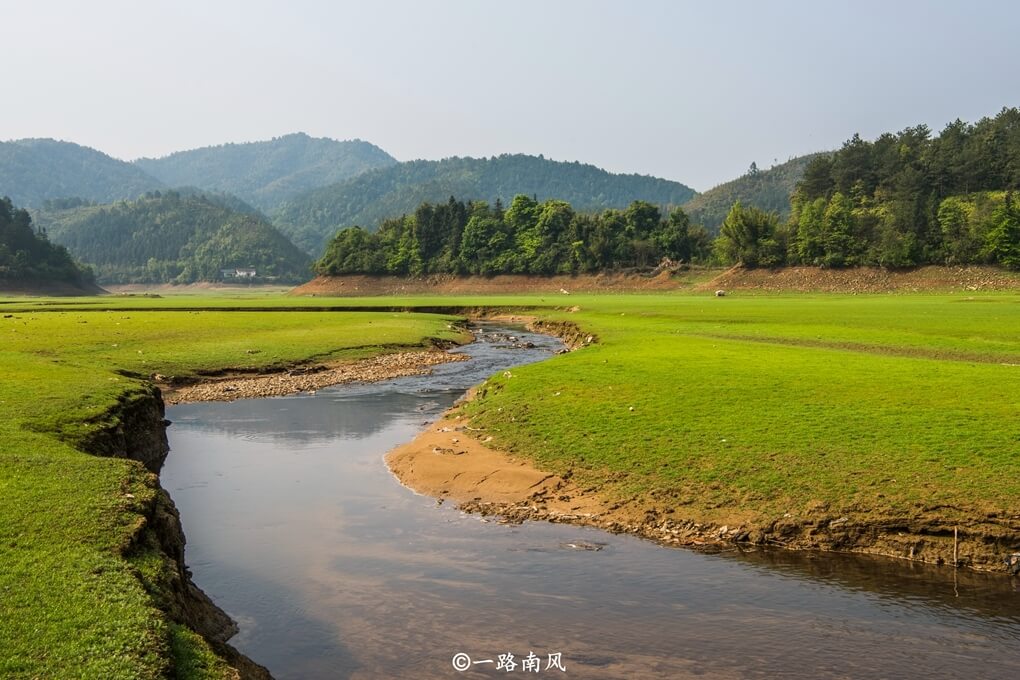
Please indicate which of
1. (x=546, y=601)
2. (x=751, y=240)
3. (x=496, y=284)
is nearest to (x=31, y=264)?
(x=496, y=284)

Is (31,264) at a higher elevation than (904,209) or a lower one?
lower

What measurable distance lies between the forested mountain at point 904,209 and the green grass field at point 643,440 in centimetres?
7713

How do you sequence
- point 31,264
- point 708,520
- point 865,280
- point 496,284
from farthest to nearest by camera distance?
1. point 31,264
2. point 496,284
3. point 865,280
4. point 708,520

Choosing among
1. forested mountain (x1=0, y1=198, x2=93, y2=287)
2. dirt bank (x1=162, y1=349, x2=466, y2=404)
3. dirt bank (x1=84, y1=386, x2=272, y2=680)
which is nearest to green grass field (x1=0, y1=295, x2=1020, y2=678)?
dirt bank (x1=84, y1=386, x2=272, y2=680)

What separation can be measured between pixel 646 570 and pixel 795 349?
2387cm

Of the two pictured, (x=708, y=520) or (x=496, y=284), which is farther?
(x=496, y=284)

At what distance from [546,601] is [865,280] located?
109949 mm

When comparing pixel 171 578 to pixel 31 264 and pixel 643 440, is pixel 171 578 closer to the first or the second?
pixel 643 440

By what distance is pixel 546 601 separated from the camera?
38.2 feet

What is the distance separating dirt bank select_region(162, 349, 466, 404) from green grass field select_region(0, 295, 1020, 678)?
1883 millimetres

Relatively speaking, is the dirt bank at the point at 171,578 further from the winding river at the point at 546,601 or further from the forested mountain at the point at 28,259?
the forested mountain at the point at 28,259

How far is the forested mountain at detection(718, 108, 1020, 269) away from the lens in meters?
105

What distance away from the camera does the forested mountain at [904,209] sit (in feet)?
344

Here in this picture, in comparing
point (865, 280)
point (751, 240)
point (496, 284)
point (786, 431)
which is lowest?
point (786, 431)
